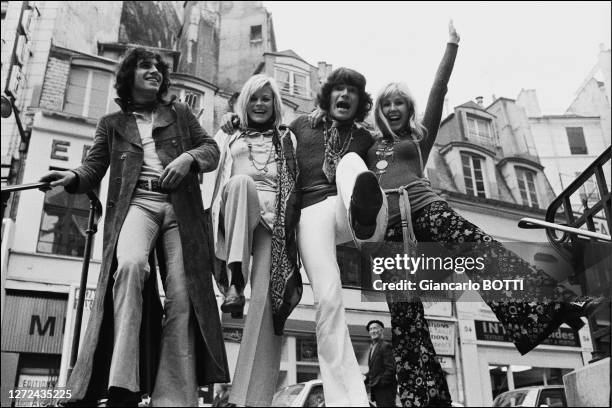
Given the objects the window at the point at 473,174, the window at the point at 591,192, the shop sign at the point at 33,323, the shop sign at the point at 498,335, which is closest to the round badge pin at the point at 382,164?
the window at the point at 591,192

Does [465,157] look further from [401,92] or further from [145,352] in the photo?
[145,352]

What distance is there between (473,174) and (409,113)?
19.8 m

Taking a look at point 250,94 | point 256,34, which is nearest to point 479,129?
point 256,34

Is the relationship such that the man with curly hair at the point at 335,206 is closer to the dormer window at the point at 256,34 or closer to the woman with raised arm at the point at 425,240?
the woman with raised arm at the point at 425,240

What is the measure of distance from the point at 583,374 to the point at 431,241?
1674 millimetres

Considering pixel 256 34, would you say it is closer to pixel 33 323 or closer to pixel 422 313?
pixel 33 323

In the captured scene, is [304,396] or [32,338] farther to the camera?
[32,338]

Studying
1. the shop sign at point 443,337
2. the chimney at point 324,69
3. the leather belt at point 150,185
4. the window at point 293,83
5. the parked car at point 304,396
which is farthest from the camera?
the window at point 293,83

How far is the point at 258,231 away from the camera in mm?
3488

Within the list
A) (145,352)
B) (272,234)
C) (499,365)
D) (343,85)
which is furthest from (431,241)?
(499,365)

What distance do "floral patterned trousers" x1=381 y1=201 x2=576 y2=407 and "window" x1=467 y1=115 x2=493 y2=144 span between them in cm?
2153

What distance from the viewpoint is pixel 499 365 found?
1941cm

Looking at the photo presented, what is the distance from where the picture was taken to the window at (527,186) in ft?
77.9

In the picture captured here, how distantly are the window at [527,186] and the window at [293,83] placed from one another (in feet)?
34.2
